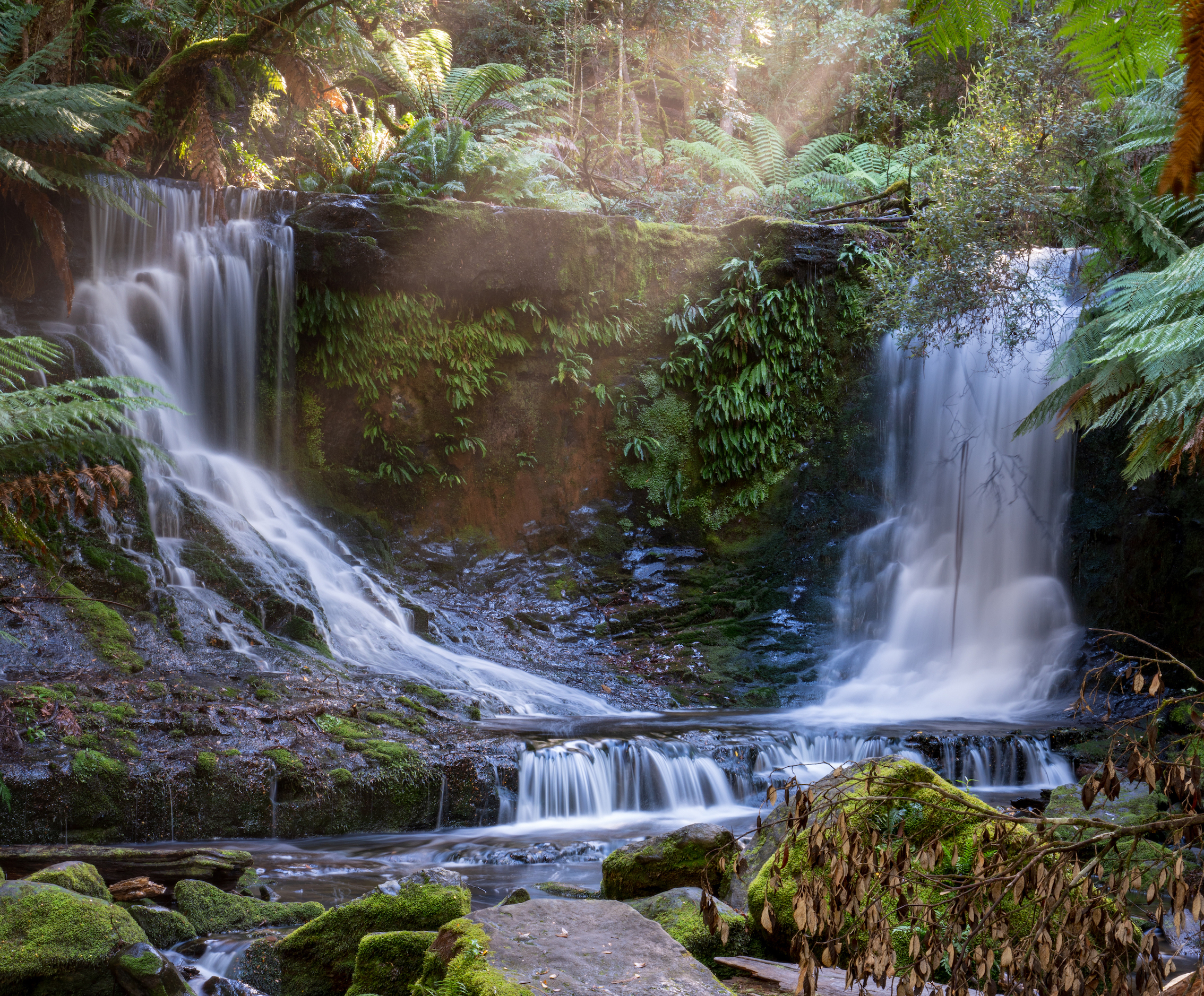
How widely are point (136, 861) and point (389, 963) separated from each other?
6.96 ft

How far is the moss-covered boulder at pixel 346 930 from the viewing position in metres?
3.46

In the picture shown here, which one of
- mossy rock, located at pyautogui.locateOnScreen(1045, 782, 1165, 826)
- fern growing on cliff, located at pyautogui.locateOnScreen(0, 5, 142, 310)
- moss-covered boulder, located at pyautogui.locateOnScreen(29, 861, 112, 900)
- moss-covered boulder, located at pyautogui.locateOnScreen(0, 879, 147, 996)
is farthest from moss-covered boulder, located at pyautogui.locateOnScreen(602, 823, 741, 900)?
fern growing on cliff, located at pyautogui.locateOnScreen(0, 5, 142, 310)

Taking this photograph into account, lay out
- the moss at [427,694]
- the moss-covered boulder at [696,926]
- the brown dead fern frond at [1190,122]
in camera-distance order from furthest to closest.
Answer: the moss at [427,694] < the moss-covered boulder at [696,926] < the brown dead fern frond at [1190,122]

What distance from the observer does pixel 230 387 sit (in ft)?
35.9

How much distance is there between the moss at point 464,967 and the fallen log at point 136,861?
230cm

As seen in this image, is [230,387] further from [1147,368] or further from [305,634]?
[1147,368]

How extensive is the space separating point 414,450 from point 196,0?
595cm

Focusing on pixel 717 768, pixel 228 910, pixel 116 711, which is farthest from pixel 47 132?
pixel 717 768

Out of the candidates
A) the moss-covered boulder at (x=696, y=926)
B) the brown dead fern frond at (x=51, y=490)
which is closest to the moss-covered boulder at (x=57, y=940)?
the brown dead fern frond at (x=51, y=490)

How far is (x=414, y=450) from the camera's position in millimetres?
11961

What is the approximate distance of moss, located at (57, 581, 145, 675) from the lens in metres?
6.48

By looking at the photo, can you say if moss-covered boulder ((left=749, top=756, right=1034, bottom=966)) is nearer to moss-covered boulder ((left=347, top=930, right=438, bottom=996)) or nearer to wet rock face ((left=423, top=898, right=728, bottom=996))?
wet rock face ((left=423, top=898, right=728, bottom=996))

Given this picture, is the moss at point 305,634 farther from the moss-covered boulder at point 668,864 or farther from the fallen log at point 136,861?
the moss-covered boulder at point 668,864

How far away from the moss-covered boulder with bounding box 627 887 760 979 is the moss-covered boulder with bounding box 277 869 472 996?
808mm
